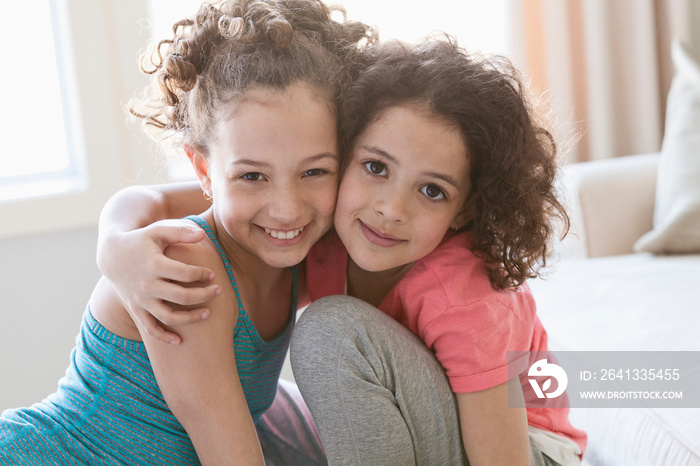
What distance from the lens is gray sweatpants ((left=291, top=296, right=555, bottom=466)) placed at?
922 mm

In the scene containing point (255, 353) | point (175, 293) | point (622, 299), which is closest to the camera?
point (175, 293)

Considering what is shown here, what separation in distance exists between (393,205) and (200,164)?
1.07ft

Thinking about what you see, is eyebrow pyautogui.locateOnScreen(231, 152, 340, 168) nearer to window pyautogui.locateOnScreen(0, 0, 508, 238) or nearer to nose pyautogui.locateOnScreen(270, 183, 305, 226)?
nose pyautogui.locateOnScreen(270, 183, 305, 226)

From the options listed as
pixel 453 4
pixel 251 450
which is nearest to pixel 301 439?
pixel 251 450

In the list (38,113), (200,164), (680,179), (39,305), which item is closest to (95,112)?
(38,113)

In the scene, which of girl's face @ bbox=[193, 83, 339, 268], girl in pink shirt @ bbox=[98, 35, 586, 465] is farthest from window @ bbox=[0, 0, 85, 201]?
girl in pink shirt @ bbox=[98, 35, 586, 465]

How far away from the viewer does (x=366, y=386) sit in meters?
0.92

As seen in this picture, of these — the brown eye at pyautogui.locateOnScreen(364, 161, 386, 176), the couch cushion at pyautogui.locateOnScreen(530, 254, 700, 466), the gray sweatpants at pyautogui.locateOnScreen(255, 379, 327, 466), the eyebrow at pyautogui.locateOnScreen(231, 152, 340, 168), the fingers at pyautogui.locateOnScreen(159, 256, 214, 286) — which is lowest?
the gray sweatpants at pyautogui.locateOnScreen(255, 379, 327, 466)

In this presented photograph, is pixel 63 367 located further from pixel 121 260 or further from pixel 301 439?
pixel 121 260

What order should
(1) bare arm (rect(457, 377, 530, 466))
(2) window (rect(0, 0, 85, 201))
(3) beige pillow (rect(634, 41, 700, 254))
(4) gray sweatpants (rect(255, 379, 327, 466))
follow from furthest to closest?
1. (2) window (rect(0, 0, 85, 201))
2. (3) beige pillow (rect(634, 41, 700, 254))
3. (4) gray sweatpants (rect(255, 379, 327, 466))
4. (1) bare arm (rect(457, 377, 530, 466))

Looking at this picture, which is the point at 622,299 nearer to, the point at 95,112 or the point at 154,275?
the point at 154,275

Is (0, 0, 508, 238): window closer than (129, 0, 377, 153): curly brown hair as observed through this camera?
No

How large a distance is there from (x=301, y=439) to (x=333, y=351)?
42 centimetres

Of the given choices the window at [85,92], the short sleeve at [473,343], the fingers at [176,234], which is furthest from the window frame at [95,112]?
the short sleeve at [473,343]
